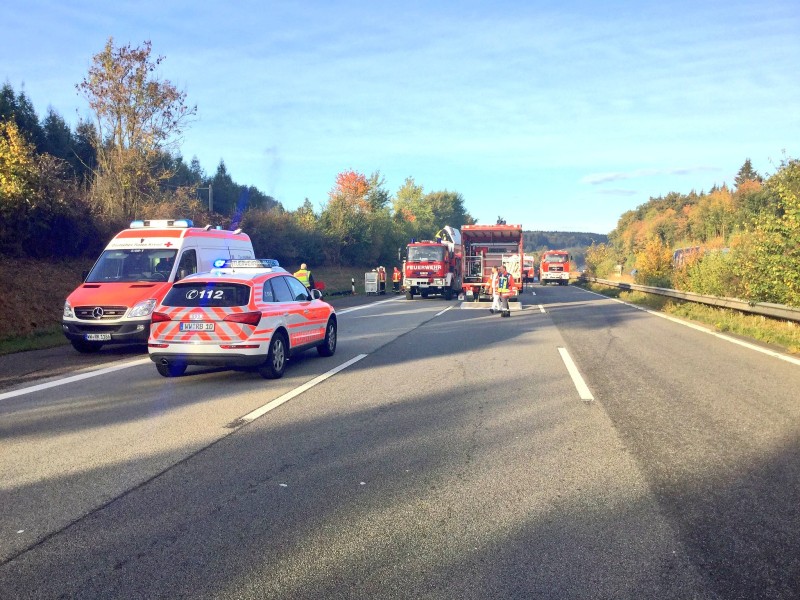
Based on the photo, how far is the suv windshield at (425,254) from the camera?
32.8m

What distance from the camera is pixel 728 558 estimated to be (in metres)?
3.79

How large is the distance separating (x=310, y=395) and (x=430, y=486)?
12.4ft

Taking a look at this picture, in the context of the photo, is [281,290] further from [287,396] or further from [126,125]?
[126,125]

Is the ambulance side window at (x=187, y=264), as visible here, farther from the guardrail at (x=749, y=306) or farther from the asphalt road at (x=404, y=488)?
the guardrail at (x=749, y=306)

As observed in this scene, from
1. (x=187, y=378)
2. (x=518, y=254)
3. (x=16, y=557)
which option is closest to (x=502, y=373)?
(x=187, y=378)

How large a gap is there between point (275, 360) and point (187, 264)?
5.10 m

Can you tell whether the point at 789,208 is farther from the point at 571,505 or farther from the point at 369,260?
the point at 369,260

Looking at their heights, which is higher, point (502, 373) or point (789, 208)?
point (789, 208)

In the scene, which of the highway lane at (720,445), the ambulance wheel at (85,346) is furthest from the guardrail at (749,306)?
the ambulance wheel at (85,346)

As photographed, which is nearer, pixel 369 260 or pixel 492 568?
pixel 492 568

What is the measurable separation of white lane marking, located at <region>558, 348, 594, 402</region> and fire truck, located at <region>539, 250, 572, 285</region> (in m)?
46.9

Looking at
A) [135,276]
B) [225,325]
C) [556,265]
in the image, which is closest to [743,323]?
[225,325]

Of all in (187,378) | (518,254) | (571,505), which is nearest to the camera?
(571,505)

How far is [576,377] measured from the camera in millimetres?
9797
